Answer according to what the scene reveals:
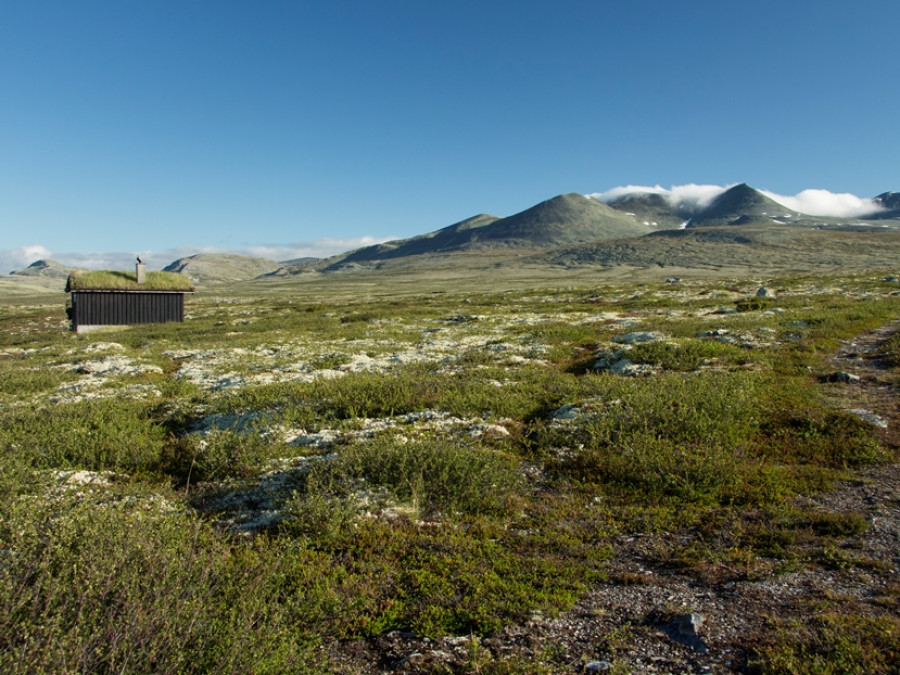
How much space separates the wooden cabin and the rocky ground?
157 feet

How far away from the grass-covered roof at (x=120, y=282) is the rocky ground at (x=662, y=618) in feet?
157

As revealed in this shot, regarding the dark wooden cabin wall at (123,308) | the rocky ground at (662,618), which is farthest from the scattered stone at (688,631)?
the dark wooden cabin wall at (123,308)

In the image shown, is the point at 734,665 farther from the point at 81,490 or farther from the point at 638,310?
the point at 638,310

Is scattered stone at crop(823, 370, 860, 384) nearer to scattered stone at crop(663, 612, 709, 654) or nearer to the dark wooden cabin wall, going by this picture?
scattered stone at crop(663, 612, 709, 654)

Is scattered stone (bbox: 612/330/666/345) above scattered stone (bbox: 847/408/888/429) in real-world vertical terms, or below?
above

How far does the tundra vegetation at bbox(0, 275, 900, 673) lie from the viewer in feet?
14.6

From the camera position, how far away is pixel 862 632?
15.6 feet

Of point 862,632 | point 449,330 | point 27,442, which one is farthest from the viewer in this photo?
point 449,330

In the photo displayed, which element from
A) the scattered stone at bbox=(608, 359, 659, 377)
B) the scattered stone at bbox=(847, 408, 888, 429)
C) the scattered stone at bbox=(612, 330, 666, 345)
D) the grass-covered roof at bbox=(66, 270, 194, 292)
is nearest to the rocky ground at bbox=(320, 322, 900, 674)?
the scattered stone at bbox=(847, 408, 888, 429)

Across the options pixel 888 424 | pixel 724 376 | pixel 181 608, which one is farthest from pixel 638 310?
pixel 181 608

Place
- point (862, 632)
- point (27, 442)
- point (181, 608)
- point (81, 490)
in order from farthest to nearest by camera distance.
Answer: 1. point (27, 442)
2. point (81, 490)
3. point (862, 632)
4. point (181, 608)

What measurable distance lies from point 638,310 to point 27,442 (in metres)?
40.5

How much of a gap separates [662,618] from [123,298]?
1968 inches

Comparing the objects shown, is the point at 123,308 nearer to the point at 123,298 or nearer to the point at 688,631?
the point at 123,298
